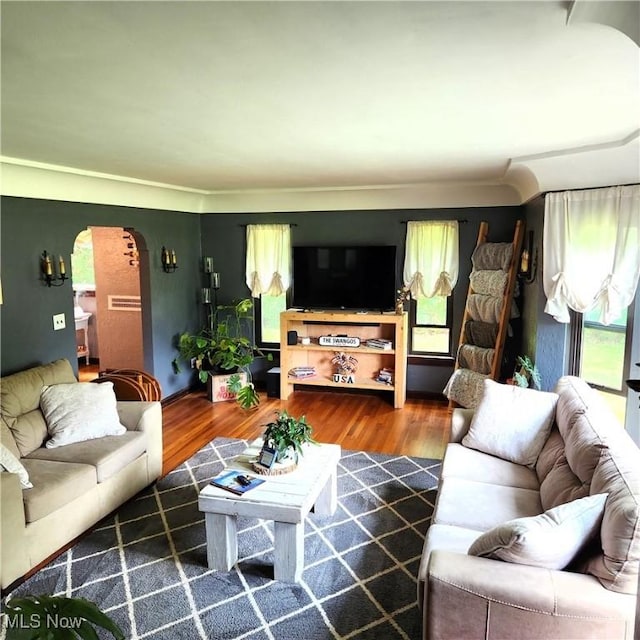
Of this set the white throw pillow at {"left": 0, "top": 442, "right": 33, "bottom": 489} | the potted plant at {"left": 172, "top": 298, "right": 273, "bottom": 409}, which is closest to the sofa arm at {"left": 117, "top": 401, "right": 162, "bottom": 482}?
the white throw pillow at {"left": 0, "top": 442, "right": 33, "bottom": 489}

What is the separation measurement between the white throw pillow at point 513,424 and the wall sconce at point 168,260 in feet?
12.4

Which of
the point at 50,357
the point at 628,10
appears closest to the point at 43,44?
the point at 628,10

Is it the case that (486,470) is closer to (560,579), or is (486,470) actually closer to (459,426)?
(459,426)

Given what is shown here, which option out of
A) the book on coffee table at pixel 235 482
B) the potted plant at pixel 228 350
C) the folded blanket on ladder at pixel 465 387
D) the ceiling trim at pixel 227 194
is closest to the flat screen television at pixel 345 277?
the ceiling trim at pixel 227 194

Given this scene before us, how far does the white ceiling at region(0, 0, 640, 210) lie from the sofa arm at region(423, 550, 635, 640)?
1.73 metres

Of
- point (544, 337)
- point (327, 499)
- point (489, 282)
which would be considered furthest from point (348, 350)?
point (327, 499)

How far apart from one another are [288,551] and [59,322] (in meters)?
2.92

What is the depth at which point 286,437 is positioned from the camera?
2977mm

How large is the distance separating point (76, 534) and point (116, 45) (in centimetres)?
267

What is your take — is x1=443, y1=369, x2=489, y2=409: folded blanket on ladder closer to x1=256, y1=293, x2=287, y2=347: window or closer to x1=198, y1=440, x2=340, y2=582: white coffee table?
x1=256, y1=293, x2=287, y2=347: window

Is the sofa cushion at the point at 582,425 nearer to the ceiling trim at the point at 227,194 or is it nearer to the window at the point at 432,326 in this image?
the window at the point at 432,326

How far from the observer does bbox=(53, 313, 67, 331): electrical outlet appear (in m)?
4.33

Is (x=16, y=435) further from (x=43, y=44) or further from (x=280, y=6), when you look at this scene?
(x=280, y=6)

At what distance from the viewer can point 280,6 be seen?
140 cm
